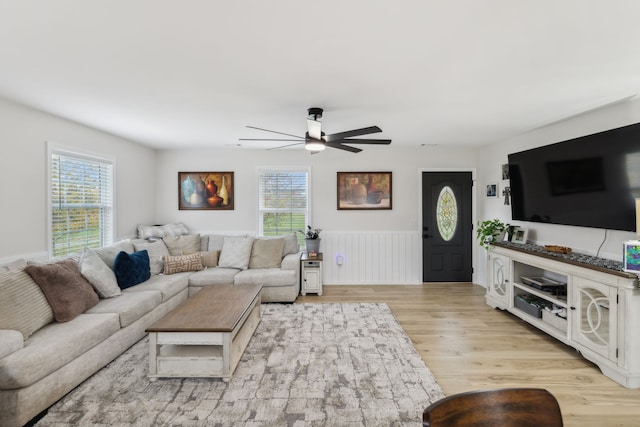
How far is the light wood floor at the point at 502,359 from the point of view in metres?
2.14

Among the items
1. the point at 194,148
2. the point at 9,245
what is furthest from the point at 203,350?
the point at 194,148

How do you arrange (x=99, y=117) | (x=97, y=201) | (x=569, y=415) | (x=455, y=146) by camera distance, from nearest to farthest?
1. (x=569, y=415)
2. (x=99, y=117)
3. (x=97, y=201)
4. (x=455, y=146)

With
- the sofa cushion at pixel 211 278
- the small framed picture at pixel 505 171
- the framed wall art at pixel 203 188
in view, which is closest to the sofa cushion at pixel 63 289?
the sofa cushion at pixel 211 278

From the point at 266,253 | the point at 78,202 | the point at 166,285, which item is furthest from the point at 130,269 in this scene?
the point at 266,253

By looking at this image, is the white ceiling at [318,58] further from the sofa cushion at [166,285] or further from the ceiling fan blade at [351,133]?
the sofa cushion at [166,285]

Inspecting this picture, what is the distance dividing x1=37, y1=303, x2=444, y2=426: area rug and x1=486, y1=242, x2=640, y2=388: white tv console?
1.44 meters

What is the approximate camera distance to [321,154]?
211 inches

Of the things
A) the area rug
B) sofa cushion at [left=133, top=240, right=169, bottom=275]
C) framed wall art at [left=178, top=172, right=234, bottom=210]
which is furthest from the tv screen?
sofa cushion at [left=133, top=240, right=169, bottom=275]

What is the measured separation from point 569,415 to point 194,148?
18.6 ft

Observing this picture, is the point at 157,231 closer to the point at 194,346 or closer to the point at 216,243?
the point at 216,243

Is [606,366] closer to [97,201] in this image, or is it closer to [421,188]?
[421,188]

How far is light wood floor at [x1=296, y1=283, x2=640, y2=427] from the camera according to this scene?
84.2 inches

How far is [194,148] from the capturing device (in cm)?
532

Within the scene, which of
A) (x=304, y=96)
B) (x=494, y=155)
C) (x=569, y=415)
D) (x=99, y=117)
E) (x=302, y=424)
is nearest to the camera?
(x=302, y=424)
